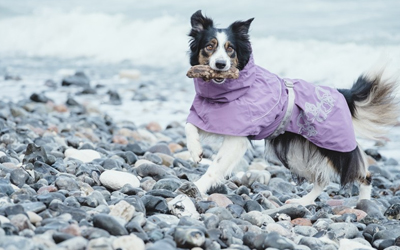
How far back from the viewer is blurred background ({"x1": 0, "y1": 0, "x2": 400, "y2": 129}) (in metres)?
14.1

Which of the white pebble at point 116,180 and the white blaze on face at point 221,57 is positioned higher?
the white blaze on face at point 221,57

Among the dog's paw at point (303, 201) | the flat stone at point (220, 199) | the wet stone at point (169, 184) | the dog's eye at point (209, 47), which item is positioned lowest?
the dog's paw at point (303, 201)

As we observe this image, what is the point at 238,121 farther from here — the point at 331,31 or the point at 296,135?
the point at 331,31

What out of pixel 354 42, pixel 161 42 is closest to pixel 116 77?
pixel 161 42

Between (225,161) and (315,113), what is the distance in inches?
33.6

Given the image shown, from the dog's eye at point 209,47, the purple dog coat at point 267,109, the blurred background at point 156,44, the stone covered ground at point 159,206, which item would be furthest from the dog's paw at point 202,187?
the blurred background at point 156,44

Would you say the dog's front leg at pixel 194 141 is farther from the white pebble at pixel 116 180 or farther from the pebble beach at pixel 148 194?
the white pebble at pixel 116 180

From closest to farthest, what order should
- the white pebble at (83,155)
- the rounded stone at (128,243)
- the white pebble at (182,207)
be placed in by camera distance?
the rounded stone at (128,243) → the white pebble at (182,207) → the white pebble at (83,155)

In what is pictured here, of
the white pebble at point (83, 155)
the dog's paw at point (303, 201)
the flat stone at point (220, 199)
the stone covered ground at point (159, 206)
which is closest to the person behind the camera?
the stone covered ground at point (159, 206)

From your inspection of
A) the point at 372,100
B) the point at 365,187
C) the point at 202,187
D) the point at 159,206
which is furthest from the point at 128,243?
the point at 372,100

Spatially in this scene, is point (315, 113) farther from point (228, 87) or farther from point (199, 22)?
point (199, 22)

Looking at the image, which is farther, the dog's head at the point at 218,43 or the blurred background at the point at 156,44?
the blurred background at the point at 156,44

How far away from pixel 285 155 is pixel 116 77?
1196 centimetres

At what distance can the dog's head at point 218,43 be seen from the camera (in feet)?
16.9
